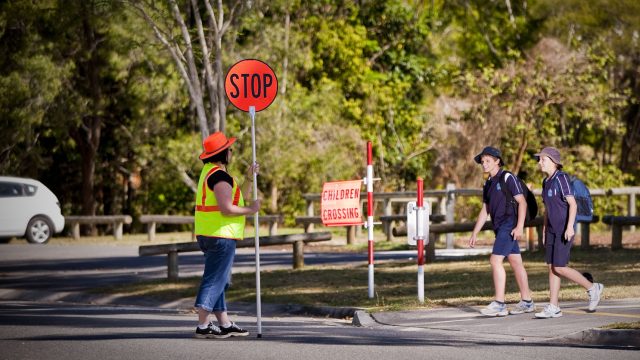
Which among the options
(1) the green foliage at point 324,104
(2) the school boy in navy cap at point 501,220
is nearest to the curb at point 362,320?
(2) the school boy in navy cap at point 501,220

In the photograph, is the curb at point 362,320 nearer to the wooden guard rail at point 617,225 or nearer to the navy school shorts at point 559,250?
the navy school shorts at point 559,250

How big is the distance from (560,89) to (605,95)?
1.87 meters

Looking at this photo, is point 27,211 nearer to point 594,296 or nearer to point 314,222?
point 314,222

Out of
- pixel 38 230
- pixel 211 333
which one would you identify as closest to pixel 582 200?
pixel 211 333

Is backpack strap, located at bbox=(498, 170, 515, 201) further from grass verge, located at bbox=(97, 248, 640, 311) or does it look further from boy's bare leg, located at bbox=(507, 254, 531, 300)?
→ grass verge, located at bbox=(97, 248, 640, 311)

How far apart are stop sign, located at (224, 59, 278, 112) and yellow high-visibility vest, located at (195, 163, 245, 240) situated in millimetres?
1812

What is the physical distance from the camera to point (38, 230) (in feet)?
104

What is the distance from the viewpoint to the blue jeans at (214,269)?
38.2 feet

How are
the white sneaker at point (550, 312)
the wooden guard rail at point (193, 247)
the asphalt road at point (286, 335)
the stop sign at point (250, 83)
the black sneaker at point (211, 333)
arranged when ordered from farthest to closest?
the wooden guard rail at point (193, 247) < the stop sign at point (250, 83) < the white sneaker at point (550, 312) < the black sneaker at point (211, 333) < the asphalt road at point (286, 335)

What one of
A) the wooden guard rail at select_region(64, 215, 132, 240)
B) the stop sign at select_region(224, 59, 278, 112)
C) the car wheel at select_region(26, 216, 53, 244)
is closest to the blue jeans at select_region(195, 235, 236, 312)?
the stop sign at select_region(224, 59, 278, 112)

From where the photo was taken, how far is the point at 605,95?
37.6 m

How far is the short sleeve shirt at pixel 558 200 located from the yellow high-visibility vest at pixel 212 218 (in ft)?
10.1

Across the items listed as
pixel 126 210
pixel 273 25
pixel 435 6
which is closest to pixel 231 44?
pixel 273 25

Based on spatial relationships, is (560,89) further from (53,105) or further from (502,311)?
(502,311)
